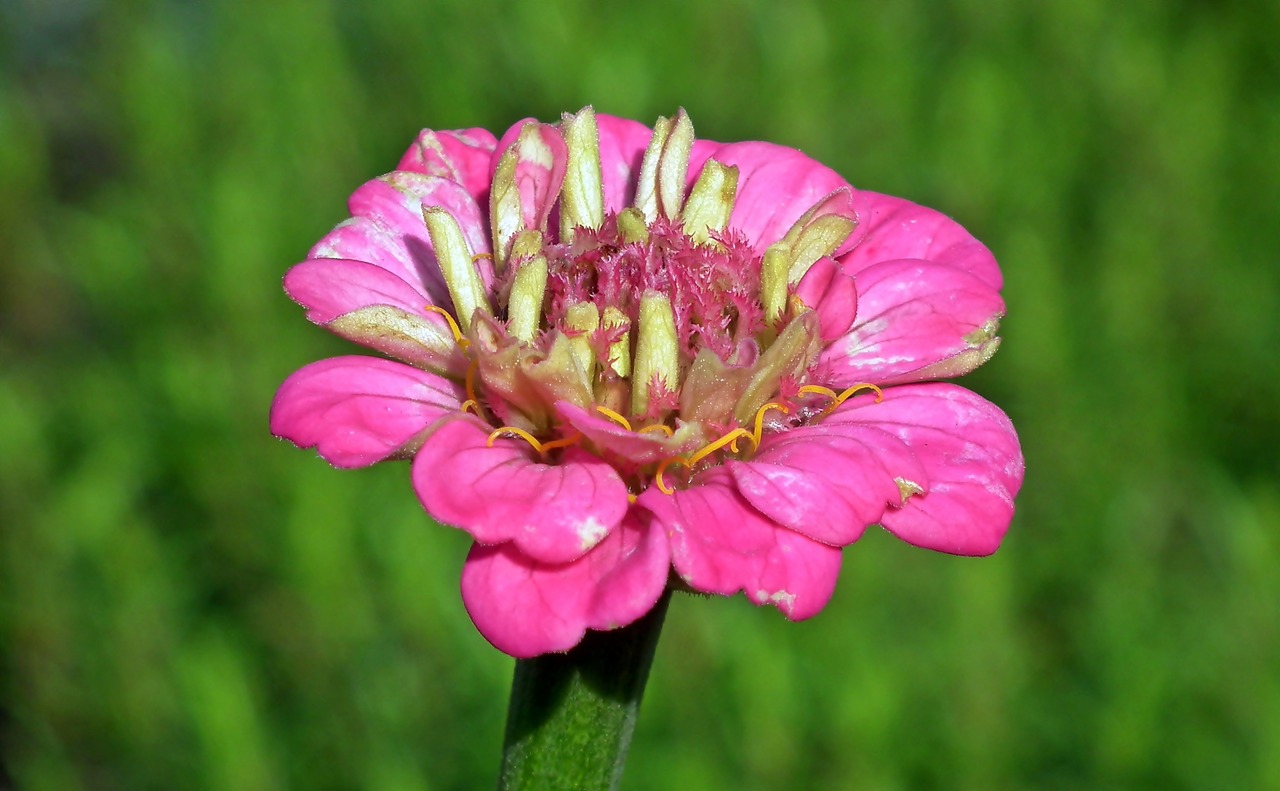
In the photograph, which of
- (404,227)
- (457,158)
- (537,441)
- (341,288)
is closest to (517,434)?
(537,441)

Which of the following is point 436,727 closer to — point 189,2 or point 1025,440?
point 1025,440

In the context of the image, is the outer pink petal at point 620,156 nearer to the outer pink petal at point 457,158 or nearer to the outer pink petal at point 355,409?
the outer pink petal at point 457,158

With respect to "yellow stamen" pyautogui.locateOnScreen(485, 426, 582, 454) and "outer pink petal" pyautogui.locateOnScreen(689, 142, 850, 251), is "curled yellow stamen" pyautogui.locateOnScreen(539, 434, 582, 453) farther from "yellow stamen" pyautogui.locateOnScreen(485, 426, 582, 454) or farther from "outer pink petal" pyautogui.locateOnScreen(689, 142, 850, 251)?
"outer pink petal" pyautogui.locateOnScreen(689, 142, 850, 251)

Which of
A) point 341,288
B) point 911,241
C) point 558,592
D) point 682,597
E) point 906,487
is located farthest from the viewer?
point 682,597

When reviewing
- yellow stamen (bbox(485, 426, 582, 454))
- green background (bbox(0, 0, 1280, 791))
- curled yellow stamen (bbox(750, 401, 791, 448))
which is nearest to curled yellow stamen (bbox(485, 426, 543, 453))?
yellow stamen (bbox(485, 426, 582, 454))

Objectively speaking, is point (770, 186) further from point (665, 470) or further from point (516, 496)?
point (516, 496)

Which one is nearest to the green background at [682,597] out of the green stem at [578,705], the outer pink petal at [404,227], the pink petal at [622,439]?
the green stem at [578,705]

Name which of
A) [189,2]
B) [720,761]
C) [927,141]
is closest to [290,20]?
[189,2]

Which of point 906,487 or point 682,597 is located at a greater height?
point 906,487
